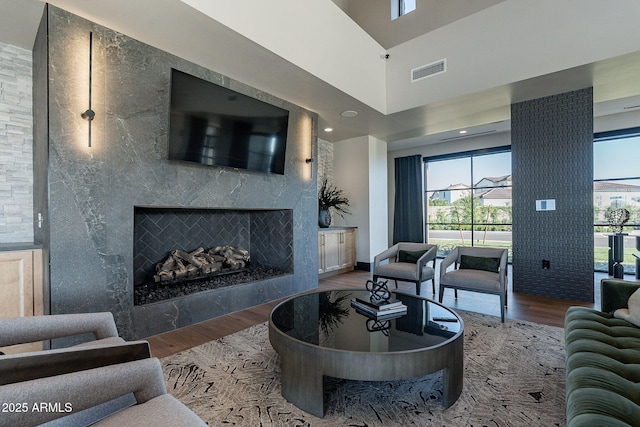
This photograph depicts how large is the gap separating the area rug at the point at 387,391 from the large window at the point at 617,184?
4938 mm

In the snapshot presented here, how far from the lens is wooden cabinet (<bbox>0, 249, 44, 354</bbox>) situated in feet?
7.73

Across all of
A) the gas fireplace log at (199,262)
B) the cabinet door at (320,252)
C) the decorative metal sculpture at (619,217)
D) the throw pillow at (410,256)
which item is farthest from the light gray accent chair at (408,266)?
the decorative metal sculpture at (619,217)

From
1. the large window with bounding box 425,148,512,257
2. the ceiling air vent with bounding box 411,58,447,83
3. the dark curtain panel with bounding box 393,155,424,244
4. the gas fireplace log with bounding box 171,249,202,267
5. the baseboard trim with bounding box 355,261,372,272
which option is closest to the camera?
the gas fireplace log with bounding box 171,249,202,267

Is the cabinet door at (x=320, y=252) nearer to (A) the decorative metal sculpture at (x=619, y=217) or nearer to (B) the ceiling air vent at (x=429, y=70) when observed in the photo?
(B) the ceiling air vent at (x=429, y=70)

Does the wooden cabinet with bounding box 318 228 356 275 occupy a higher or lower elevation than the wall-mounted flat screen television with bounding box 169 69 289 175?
lower

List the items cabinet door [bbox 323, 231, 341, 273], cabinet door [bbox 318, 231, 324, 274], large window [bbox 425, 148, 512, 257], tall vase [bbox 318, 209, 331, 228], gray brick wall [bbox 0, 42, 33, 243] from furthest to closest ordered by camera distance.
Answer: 1. large window [bbox 425, 148, 512, 257]
2. tall vase [bbox 318, 209, 331, 228]
3. cabinet door [bbox 323, 231, 341, 273]
4. cabinet door [bbox 318, 231, 324, 274]
5. gray brick wall [bbox 0, 42, 33, 243]

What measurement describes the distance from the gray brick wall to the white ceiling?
9.2 inches

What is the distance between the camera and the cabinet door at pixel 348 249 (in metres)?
6.05

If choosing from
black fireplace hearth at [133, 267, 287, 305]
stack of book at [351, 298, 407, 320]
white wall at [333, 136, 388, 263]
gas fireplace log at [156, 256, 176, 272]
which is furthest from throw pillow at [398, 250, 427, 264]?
gas fireplace log at [156, 256, 176, 272]

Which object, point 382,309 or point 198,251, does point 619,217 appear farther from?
point 198,251

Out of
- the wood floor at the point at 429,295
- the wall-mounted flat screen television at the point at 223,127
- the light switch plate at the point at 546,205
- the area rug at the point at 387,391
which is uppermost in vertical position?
the wall-mounted flat screen television at the point at 223,127

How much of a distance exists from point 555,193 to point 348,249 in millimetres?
3559

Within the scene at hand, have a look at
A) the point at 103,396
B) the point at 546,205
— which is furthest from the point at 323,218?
the point at 103,396

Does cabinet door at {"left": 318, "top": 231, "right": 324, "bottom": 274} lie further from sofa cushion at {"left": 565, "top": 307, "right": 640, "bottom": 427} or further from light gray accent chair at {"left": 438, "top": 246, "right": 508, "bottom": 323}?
sofa cushion at {"left": 565, "top": 307, "right": 640, "bottom": 427}
